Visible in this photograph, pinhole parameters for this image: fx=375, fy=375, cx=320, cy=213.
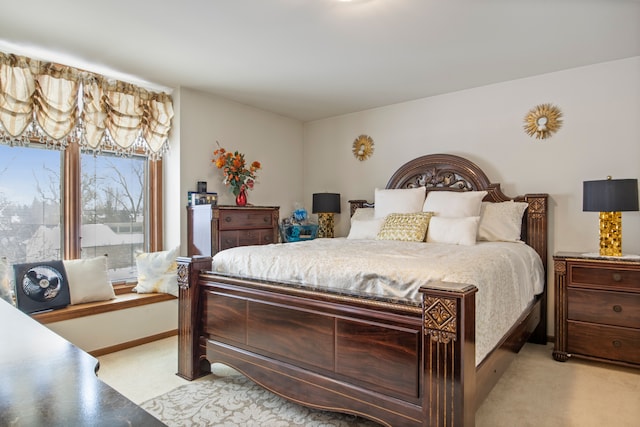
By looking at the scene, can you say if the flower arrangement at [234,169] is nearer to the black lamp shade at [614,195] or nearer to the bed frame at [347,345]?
the bed frame at [347,345]

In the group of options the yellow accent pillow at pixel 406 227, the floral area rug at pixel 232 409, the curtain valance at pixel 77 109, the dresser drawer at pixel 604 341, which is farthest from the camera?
the yellow accent pillow at pixel 406 227

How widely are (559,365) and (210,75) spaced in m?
3.79

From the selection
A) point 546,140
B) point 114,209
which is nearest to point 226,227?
point 114,209

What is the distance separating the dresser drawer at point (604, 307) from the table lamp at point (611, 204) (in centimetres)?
34

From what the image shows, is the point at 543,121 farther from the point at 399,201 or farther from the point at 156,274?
the point at 156,274

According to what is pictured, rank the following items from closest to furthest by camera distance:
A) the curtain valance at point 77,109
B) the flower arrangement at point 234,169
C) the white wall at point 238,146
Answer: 1. the curtain valance at point 77,109
2. the white wall at point 238,146
3. the flower arrangement at point 234,169

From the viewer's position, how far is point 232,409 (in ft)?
7.06

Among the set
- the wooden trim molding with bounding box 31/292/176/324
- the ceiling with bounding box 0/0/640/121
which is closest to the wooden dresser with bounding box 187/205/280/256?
the wooden trim molding with bounding box 31/292/176/324

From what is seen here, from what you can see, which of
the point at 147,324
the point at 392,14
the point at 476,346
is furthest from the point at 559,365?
the point at 147,324

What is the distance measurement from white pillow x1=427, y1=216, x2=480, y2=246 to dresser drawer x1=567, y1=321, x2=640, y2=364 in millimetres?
981

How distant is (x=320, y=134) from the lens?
5109mm

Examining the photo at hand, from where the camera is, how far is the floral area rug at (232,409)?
2012 millimetres

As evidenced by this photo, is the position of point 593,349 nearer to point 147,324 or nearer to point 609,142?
point 609,142

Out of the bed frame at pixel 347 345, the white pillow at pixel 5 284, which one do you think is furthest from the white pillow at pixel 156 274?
the bed frame at pixel 347 345
